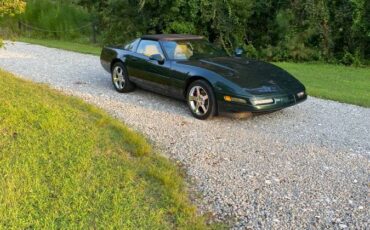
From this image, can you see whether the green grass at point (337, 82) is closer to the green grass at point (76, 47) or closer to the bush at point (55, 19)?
the green grass at point (76, 47)

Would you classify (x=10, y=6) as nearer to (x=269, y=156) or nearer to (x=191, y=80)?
(x=191, y=80)

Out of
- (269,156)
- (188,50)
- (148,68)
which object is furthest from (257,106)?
(148,68)

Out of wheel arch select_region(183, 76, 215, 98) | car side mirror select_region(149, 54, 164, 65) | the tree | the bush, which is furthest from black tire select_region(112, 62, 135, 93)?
the bush

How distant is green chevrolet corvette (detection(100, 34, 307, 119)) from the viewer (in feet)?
18.3

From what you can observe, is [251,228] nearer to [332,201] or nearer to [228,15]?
[332,201]

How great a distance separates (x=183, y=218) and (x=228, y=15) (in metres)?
13.6

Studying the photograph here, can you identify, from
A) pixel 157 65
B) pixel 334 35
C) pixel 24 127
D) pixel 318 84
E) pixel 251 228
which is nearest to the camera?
pixel 251 228

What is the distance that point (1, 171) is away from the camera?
11.8ft

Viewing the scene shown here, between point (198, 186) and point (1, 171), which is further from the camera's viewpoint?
point (198, 186)

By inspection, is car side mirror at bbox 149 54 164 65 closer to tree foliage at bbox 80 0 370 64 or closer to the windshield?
the windshield

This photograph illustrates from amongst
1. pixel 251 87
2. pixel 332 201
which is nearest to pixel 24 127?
pixel 251 87

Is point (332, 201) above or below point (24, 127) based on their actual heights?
below

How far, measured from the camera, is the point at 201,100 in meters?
6.01

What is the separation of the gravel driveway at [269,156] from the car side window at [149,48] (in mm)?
879
